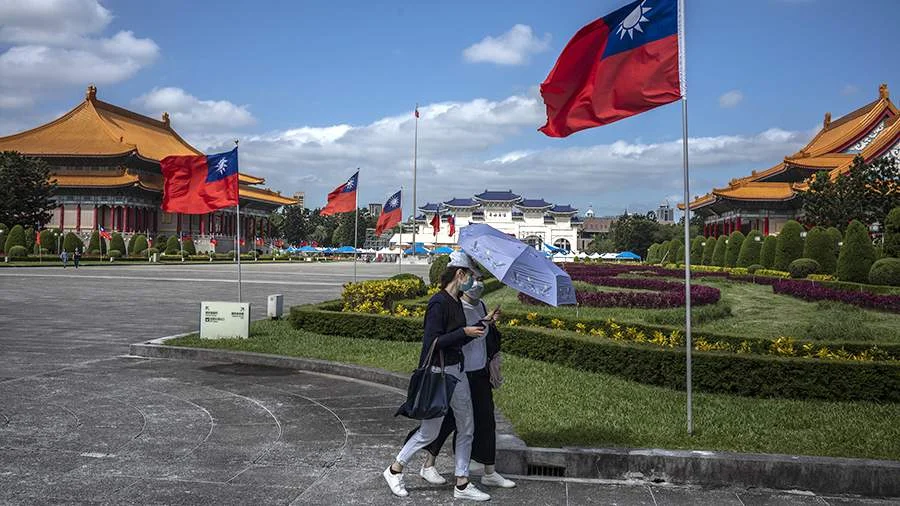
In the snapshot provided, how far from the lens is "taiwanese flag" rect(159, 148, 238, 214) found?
13758mm

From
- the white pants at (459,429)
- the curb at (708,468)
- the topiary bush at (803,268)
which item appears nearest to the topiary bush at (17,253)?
the topiary bush at (803,268)

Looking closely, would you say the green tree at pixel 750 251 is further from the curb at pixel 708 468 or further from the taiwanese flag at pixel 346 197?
the curb at pixel 708 468

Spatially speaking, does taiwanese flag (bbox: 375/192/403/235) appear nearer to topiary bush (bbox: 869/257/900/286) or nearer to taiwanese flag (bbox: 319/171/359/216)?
taiwanese flag (bbox: 319/171/359/216)

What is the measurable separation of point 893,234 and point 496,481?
72.0 ft

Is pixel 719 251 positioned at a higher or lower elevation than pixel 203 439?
higher

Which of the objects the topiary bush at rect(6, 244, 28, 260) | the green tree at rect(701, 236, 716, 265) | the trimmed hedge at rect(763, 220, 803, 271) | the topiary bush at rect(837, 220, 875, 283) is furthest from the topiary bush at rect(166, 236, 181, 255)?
the topiary bush at rect(837, 220, 875, 283)

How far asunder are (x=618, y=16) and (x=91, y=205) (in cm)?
6920

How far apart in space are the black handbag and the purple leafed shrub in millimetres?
14317

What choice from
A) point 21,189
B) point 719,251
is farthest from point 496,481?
point 21,189

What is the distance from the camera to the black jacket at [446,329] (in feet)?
15.5

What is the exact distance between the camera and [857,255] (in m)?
21.7

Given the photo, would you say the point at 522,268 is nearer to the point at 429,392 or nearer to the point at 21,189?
the point at 429,392

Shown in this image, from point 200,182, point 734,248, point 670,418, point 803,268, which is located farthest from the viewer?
point 734,248

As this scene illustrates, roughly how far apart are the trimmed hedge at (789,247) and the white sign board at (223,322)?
24.5 metres
